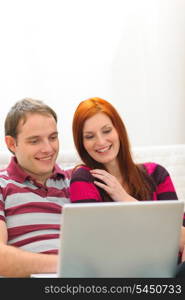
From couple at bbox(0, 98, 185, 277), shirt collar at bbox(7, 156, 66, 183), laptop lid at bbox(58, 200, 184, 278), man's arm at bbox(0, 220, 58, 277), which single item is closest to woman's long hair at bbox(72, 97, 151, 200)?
couple at bbox(0, 98, 185, 277)

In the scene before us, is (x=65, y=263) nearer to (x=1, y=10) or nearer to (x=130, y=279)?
(x=130, y=279)

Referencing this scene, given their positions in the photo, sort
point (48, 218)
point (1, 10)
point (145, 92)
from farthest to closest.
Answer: point (145, 92)
point (1, 10)
point (48, 218)

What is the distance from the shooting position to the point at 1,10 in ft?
8.94

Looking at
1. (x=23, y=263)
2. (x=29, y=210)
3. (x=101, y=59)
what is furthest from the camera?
(x=101, y=59)

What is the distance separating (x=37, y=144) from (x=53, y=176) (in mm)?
140

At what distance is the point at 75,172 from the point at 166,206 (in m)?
0.67

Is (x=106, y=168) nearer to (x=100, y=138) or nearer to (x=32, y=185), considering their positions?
(x=100, y=138)

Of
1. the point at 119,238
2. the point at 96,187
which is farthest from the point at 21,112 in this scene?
the point at 119,238

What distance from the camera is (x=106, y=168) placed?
77.0 inches

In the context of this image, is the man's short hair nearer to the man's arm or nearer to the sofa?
the man's arm

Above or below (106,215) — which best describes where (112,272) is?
below

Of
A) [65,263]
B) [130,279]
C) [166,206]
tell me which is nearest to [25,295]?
[65,263]

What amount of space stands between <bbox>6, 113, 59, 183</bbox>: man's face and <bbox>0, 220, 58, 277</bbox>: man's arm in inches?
13.3

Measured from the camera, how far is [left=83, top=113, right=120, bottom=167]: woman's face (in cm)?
187
